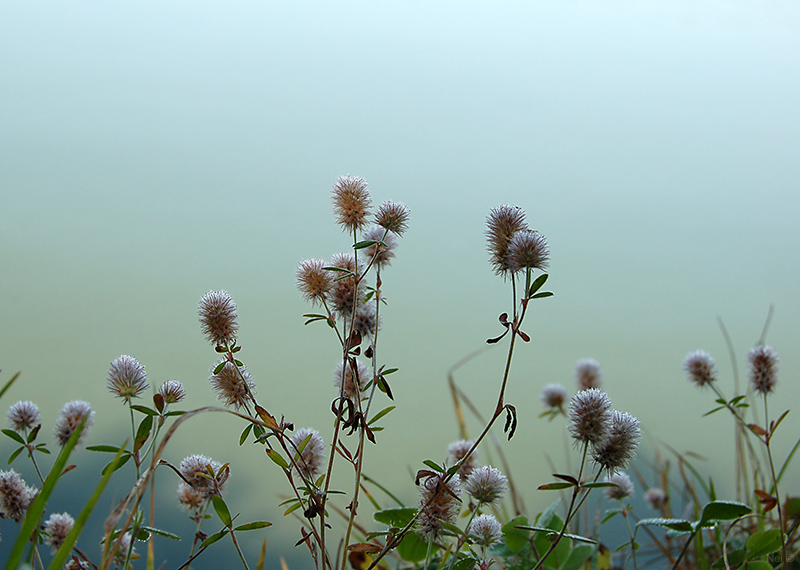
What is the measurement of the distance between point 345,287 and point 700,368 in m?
1.08

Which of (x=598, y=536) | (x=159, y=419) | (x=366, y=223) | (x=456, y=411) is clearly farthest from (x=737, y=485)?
(x=159, y=419)

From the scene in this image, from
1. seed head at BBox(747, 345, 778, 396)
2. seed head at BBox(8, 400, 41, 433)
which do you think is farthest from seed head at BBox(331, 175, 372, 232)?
seed head at BBox(747, 345, 778, 396)

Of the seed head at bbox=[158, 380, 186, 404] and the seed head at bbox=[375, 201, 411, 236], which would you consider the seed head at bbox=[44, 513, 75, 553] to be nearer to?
the seed head at bbox=[158, 380, 186, 404]

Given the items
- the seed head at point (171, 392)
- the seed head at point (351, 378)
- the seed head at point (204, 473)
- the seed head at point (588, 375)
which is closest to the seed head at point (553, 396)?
the seed head at point (588, 375)

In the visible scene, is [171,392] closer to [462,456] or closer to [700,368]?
[462,456]

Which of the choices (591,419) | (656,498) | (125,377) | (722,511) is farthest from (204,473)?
(656,498)

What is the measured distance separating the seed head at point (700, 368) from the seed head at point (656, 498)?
71 centimetres

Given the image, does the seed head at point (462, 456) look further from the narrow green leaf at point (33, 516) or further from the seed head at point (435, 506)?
the narrow green leaf at point (33, 516)

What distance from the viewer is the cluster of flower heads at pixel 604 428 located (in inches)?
36.1

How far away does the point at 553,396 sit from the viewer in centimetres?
194

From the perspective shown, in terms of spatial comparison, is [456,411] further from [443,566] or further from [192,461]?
[192,461]

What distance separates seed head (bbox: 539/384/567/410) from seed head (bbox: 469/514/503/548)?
932 millimetres

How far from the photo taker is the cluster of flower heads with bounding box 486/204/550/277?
3.09ft

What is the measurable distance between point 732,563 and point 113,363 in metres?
1.28
